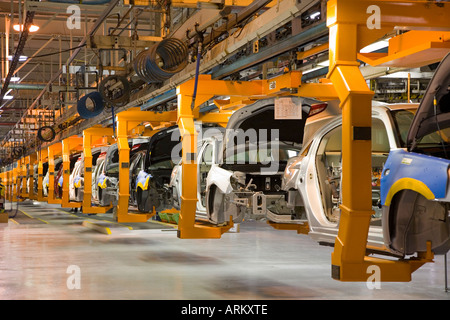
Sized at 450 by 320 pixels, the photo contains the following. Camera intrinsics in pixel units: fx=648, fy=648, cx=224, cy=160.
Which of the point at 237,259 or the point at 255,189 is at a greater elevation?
the point at 255,189

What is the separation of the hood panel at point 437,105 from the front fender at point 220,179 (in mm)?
4415

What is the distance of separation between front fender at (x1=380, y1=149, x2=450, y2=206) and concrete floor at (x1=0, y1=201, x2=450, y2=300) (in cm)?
199

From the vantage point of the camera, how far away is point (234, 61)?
945 centimetres

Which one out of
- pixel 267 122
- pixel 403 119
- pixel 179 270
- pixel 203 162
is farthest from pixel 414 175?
pixel 203 162

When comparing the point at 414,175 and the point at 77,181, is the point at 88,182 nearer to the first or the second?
the point at 77,181

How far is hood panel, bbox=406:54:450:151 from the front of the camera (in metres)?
4.58

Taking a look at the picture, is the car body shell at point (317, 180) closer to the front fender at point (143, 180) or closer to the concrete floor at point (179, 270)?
the concrete floor at point (179, 270)

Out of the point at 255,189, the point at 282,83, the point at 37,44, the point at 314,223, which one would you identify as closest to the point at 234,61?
the point at 282,83

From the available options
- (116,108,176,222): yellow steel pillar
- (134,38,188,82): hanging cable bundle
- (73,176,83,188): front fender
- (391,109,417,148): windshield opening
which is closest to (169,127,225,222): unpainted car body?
(134,38,188,82): hanging cable bundle

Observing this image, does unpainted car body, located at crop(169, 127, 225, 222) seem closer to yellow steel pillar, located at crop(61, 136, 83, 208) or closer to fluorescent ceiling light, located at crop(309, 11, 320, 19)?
fluorescent ceiling light, located at crop(309, 11, 320, 19)

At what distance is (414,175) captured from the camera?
15.7 ft

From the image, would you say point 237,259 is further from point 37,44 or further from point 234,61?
point 37,44
